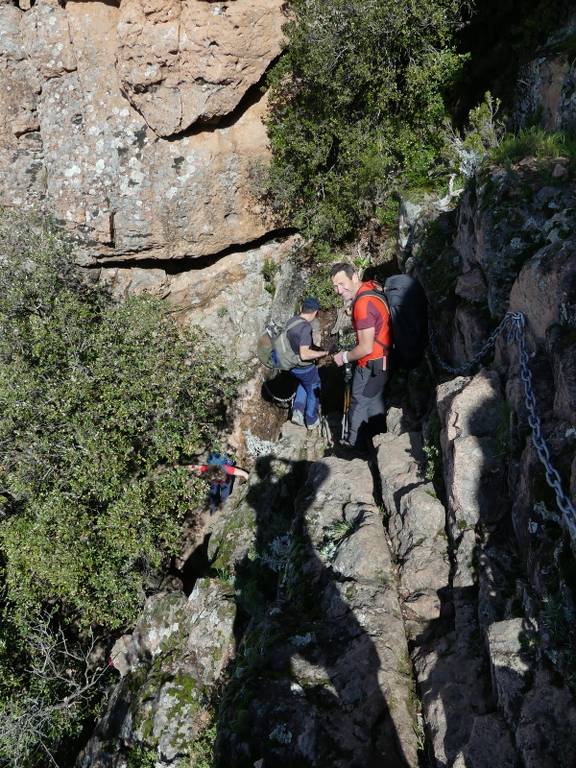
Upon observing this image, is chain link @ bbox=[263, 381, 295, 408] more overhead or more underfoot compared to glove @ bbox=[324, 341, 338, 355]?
more underfoot

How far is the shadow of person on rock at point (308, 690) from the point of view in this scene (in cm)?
450

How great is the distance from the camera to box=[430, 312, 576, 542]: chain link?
3.65 m

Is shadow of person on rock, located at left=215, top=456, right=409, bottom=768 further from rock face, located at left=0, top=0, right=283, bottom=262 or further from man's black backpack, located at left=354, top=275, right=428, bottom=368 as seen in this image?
rock face, located at left=0, top=0, right=283, bottom=262

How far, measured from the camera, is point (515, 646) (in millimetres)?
3947

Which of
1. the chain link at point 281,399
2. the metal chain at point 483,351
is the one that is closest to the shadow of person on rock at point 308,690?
the metal chain at point 483,351

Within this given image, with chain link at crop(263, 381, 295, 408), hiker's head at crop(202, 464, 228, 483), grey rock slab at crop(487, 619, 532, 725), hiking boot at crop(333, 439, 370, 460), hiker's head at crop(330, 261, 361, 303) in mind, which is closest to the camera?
grey rock slab at crop(487, 619, 532, 725)

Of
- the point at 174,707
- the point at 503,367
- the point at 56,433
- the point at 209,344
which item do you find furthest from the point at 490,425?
the point at 209,344

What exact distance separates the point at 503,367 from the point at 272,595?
5.00m

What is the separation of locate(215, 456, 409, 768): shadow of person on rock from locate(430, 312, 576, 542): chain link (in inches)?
92.1

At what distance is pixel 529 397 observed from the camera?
4.66 m

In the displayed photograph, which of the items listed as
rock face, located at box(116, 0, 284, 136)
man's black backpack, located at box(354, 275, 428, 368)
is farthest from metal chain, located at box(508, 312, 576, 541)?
rock face, located at box(116, 0, 284, 136)

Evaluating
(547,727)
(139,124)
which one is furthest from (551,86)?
(547,727)

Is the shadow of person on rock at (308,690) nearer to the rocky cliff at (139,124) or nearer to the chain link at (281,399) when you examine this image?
the chain link at (281,399)

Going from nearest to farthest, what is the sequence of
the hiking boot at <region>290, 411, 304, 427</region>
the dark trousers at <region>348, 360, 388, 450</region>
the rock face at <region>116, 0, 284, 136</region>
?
the dark trousers at <region>348, 360, 388, 450</region> < the hiking boot at <region>290, 411, 304, 427</region> < the rock face at <region>116, 0, 284, 136</region>
